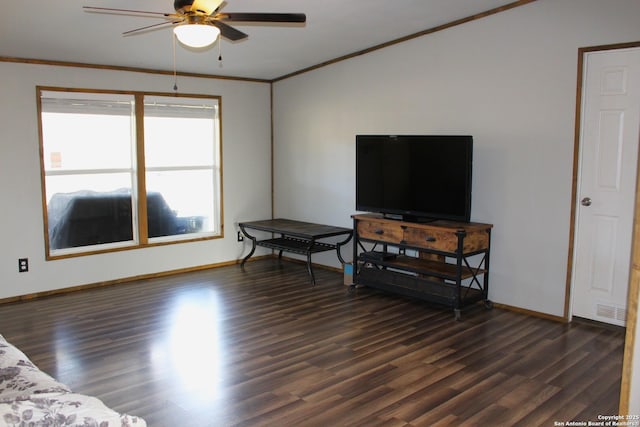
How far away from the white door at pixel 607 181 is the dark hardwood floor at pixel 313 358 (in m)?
0.29

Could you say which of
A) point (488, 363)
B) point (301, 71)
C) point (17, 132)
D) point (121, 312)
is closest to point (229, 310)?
point (121, 312)

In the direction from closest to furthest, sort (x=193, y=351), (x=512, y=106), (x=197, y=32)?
(x=197, y=32) → (x=193, y=351) → (x=512, y=106)

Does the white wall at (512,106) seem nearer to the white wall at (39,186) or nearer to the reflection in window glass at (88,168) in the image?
the white wall at (39,186)

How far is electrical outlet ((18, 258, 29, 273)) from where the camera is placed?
5.04 meters

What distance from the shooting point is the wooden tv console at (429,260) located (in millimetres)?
4453

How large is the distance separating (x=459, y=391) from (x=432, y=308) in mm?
1630

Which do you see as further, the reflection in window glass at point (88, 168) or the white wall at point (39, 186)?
the reflection in window glass at point (88, 168)

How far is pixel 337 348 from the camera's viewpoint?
12.5 feet

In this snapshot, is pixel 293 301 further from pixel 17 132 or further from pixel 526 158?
pixel 17 132

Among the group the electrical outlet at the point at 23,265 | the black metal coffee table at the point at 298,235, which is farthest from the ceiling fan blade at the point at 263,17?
the electrical outlet at the point at 23,265

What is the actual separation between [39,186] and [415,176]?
11.8ft

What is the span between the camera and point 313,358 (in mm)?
3617

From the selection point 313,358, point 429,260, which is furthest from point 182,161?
point 313,358

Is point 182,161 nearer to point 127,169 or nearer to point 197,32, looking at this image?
point 127,169
